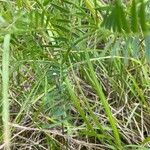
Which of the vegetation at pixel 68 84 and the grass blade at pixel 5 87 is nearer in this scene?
the grass blade at pixel 5 87

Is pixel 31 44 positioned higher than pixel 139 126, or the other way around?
pixel 31 44

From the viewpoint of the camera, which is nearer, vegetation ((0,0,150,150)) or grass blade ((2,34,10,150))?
grass blade ((2,34,10,150))

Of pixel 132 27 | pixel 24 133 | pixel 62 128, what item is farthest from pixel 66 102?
pixel 132 27

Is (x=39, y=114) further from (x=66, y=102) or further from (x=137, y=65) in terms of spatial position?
(x=137, y=65)

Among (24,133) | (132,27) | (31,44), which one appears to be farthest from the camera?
(24,133)

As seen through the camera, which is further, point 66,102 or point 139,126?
point 139,126

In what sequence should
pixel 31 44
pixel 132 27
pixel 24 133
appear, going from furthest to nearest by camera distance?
pixel 24 133 → pixel 31 44 → pixel 132 27

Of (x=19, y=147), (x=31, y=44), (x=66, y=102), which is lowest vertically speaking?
(x=19, y=147)

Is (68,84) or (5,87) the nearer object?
(5,87)
